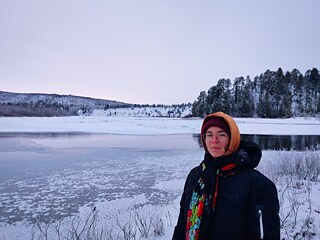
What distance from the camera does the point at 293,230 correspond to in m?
4.13

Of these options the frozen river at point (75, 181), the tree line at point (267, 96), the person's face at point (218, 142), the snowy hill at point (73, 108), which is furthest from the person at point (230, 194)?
the snowy hill at point (73, 108)

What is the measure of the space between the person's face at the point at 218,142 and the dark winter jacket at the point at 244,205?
10cm

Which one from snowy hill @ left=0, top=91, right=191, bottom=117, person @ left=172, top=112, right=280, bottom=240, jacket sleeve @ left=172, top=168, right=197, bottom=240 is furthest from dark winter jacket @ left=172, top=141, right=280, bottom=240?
snowy hill @ left=0, top=91, right=191, bottom=117

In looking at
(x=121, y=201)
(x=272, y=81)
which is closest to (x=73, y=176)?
(x=121, y=201)

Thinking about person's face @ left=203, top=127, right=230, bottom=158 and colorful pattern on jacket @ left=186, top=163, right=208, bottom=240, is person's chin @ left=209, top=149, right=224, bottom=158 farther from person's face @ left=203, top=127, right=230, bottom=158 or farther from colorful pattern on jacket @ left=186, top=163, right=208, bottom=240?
colorful pattern on jacket @ left=186, top=163, right=208, bottom=240

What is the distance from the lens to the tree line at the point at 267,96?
196 feet

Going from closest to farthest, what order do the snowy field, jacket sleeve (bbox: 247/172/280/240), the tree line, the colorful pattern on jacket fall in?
jacket sleeve (bbox: 247/172/280/240) → the colorful pattern on jacket → the snowy field → the tree line

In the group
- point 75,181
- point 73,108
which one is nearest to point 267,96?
point 75,181

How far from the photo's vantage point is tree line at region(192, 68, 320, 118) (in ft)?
196

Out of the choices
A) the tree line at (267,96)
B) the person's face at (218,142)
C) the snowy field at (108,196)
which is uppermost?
the tree line at (267,96)

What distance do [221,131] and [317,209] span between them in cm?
426

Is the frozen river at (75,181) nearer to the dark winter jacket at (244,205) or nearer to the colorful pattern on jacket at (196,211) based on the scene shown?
the colorful pattern on jacket at (196,211)

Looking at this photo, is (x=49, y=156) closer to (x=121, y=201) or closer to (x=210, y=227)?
(x=121, y=201)

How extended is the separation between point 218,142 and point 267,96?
6598 centimetres
